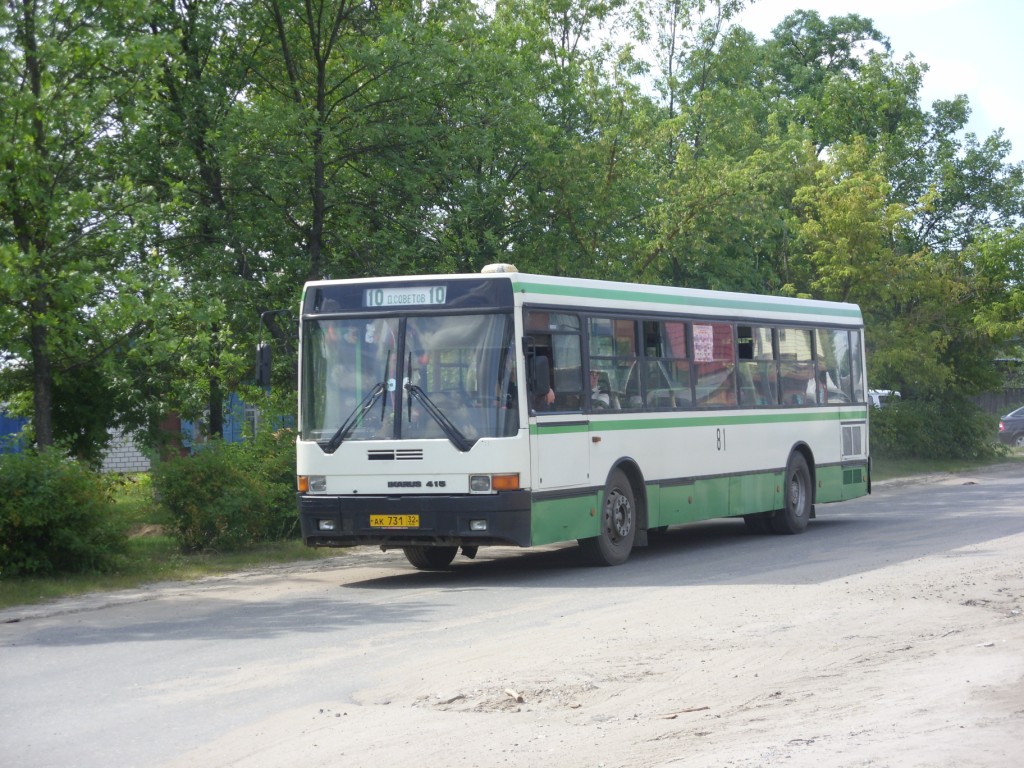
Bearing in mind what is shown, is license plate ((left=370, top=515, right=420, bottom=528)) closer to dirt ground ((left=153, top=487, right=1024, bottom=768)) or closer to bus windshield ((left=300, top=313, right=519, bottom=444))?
bus windshield ((left=300, top=313, right=519, bottom=444))

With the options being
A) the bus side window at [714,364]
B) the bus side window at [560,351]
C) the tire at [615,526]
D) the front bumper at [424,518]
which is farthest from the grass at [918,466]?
the front bumper at [424,518]

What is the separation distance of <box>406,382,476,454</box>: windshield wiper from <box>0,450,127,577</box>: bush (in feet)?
12.0

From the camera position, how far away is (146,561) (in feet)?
54.7

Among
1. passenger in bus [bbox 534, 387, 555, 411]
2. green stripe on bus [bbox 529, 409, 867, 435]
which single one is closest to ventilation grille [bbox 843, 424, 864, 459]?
green stripe on bus [bbox 529, 409, 867, 435]

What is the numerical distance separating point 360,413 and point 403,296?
4.18 ft

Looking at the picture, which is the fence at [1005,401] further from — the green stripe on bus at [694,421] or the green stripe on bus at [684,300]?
the green stripe on bus at [694,421]

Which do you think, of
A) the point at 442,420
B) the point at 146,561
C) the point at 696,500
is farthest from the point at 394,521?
the point at 696,500

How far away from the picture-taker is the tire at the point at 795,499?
65.6 ft

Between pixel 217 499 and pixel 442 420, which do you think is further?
pixel 217 499

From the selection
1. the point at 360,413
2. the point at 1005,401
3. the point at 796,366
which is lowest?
the point at 360,413

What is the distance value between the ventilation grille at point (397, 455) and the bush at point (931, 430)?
26815mm

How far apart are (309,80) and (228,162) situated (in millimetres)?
3186

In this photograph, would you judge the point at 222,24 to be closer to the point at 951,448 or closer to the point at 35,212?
the point at 35,212

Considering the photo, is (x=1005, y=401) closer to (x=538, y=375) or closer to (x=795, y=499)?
(x=795, y=499)
